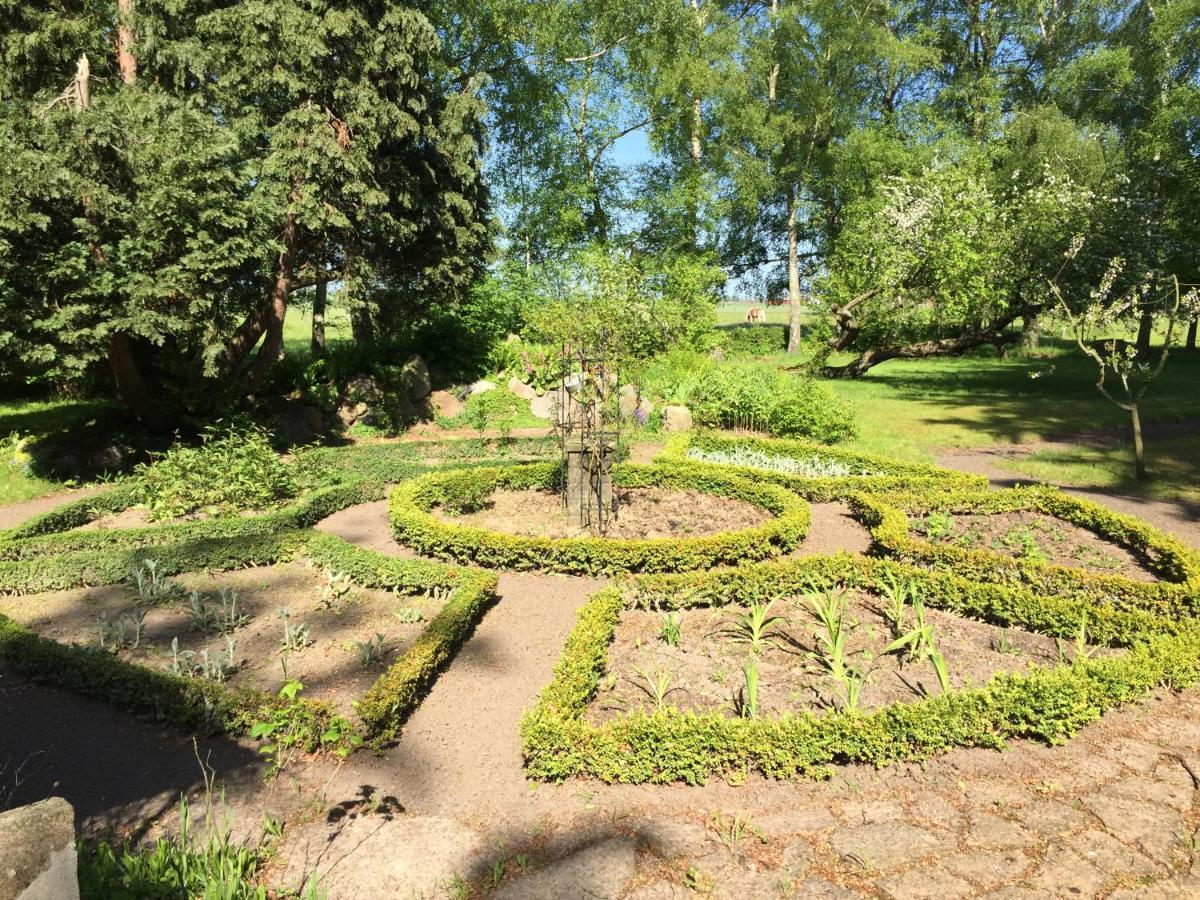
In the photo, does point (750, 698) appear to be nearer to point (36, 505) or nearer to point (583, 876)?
point (583, 876)

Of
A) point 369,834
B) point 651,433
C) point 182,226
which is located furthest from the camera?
point 651,433

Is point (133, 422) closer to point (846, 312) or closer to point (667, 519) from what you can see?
point (667, 519)

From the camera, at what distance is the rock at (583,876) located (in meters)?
3.49

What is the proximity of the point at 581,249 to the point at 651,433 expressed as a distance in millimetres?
14520

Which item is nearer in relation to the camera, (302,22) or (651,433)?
(302,22)

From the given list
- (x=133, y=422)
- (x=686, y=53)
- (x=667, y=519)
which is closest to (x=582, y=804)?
(x=667, y=519)

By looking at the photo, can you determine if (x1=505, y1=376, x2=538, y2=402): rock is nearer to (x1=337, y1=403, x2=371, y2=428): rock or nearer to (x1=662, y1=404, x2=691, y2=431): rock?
(x1=337, y1=403, x2=371, y2=428): rock

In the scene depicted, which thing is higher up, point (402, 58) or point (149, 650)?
point (402, 58)

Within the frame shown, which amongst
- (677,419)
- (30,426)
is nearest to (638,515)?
(677,419)

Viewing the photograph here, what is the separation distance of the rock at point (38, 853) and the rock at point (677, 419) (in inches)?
551

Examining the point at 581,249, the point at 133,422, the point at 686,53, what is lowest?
the point at 133,422

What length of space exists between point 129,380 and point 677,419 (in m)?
10.5

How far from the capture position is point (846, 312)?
2400 cm

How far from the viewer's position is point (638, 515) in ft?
31.2
